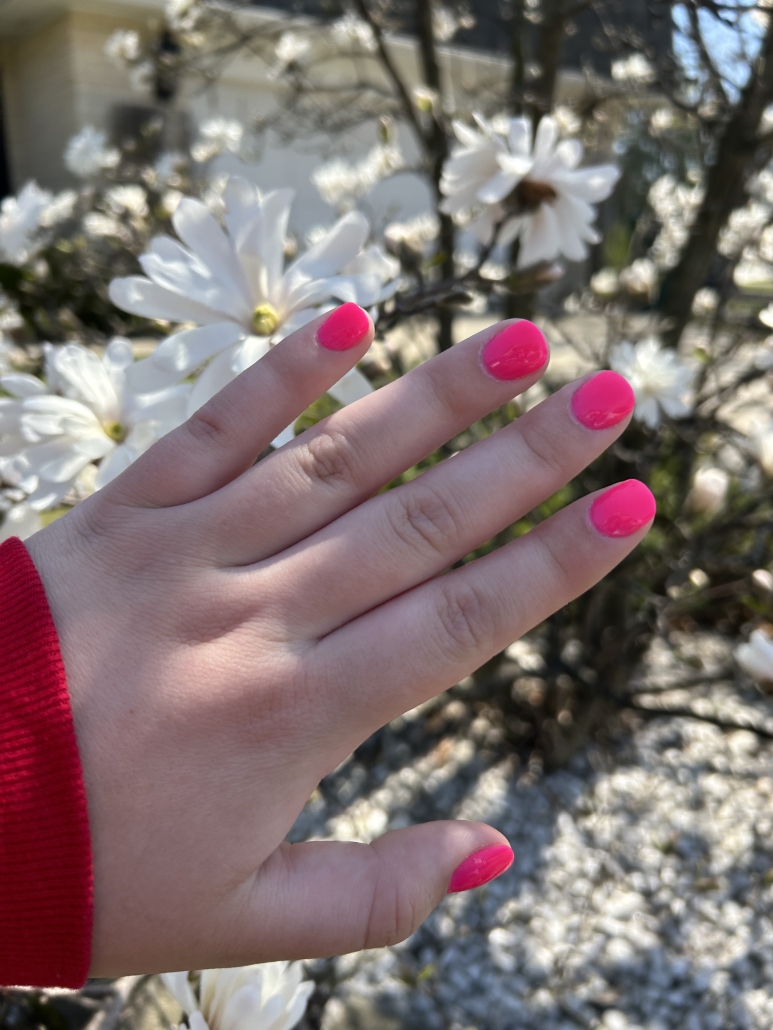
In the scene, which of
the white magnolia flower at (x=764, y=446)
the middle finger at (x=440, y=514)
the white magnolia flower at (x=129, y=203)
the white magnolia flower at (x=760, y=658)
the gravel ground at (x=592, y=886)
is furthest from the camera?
the white magnolia flower at (x=129, y=203)

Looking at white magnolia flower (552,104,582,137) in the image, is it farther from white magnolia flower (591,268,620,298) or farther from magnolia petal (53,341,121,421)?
magnolia petal (53,341,121,421)

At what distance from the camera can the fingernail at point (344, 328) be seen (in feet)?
2.44

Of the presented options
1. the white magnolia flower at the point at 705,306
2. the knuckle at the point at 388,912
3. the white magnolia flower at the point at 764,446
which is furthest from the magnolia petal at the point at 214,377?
the white magnolia flower at the point at 705,306

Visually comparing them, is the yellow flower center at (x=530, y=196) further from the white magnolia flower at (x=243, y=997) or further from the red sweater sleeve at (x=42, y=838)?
the white magnolia flower at (x=243, y=997)

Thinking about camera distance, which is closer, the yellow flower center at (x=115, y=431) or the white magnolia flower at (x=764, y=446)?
the yellow flower center at (x=115, y=431)

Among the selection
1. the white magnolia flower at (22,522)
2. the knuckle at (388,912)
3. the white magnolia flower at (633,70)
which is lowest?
the white magnolia flower at (633,70)

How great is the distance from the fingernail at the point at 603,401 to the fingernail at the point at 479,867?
412mm

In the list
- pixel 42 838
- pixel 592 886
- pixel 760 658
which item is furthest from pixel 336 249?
pixel 592 886

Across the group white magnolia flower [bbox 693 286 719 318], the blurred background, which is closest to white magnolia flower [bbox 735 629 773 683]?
the blurred background

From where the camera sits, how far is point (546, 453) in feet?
2.54

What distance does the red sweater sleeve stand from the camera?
0.66 m

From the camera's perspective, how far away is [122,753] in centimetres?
69

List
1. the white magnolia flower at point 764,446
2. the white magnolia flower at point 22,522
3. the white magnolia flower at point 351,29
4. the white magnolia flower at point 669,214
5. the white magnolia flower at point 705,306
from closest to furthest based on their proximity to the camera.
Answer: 1. the white magnolia flower at point 22,522
2. the white magnolia flower at point 764,446
3. the white magnolia flower at point 705,306
4. the white magnolia flower at point 351,29
5. the white magnolia flower at point 669,214

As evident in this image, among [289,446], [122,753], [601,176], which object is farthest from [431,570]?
[601,176]
